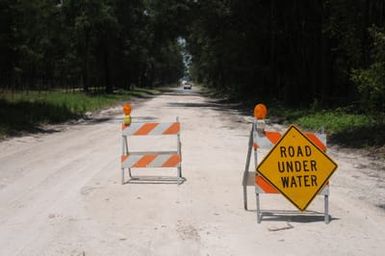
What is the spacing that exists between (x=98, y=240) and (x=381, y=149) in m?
9.57

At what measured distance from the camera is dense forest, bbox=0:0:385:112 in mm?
19755

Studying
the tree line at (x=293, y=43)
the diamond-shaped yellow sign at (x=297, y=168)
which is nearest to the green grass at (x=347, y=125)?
the tree line at (x=293, y=43)

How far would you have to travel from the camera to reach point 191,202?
829cm

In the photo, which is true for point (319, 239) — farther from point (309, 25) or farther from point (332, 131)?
point (309, 25)

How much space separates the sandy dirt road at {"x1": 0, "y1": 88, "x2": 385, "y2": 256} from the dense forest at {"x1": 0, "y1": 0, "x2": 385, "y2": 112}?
6.60m

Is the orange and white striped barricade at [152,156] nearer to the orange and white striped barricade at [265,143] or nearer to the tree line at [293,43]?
the orange and white striped barricade at [265,143]

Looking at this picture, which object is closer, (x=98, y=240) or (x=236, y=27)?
(x=98, y=240)

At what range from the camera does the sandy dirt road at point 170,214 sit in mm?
6164

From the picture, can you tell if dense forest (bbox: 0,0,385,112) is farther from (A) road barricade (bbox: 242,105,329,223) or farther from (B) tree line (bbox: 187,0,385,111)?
(A) road barricade (bbox: 242,105,329,223)

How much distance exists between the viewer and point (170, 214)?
7.57 m

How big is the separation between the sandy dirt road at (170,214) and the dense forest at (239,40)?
6.60 m

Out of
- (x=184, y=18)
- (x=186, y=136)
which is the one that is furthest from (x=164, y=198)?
(x=184, y=18)

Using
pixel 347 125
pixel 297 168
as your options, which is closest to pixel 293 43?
pixel 347 125

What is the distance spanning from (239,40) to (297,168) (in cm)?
3353
